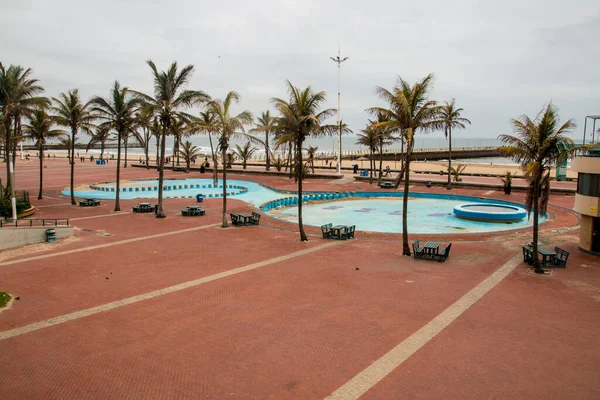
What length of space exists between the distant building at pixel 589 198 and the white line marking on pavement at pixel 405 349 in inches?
265

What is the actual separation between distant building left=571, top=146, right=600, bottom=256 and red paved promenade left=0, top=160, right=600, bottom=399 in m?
0.96

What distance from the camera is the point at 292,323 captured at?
11.9 metres

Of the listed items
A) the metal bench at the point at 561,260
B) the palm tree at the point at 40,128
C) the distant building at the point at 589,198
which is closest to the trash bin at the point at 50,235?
the palm tree at the point at 40,128

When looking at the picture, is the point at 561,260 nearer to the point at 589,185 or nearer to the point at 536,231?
the point at 536,231

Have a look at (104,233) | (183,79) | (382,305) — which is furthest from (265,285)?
(183,79)

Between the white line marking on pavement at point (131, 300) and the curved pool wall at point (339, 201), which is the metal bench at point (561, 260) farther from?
the white line marking on pavement at point (131, 300)

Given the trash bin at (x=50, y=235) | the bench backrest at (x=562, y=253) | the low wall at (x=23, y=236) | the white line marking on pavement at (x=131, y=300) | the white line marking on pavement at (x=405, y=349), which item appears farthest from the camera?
the trash bin at (x=50, y=235)

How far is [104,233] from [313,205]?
19.3m

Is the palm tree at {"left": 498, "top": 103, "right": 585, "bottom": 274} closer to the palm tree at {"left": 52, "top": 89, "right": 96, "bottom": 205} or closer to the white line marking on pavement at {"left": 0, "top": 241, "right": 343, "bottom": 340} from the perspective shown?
→ the white line marking on pavement at {"left": 0, "top": 241, "right": 343, "bottom": 340}

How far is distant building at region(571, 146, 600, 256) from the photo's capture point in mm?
18438

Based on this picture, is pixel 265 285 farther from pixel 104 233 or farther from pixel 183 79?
pixel 183 79

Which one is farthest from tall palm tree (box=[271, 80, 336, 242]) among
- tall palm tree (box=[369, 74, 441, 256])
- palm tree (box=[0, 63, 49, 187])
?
palm tree (box=[0, 63, 49, 187])

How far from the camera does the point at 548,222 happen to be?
27.0 m

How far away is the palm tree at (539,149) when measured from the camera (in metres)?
15.7
